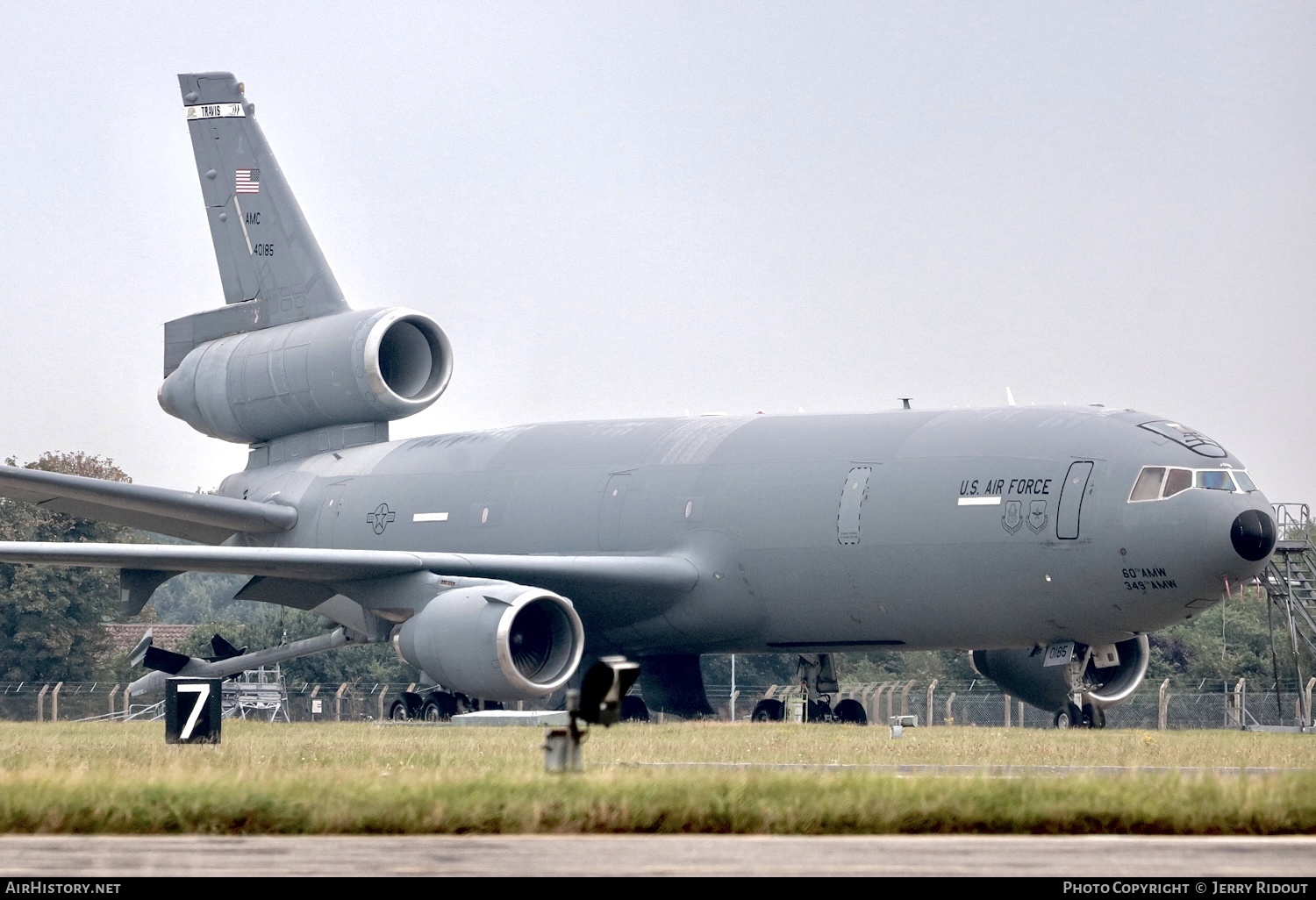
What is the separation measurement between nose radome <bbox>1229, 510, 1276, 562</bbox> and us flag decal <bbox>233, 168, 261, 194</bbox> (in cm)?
1810

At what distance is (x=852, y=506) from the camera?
23625mm

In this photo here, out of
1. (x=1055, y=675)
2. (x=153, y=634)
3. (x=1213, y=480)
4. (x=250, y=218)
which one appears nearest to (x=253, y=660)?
(x=250, y=218)

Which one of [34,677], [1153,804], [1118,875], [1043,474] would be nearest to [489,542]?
[1043,474]

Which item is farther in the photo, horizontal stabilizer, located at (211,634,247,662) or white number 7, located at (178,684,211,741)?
horizontal stabilizer, located at (211,634,247,662)

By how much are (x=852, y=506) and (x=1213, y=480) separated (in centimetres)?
435

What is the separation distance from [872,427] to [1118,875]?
17894mm

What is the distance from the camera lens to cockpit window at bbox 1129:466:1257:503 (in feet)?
70.8

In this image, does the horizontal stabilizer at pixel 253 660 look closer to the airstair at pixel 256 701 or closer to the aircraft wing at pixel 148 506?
the aircraft wing at pixel 148 506

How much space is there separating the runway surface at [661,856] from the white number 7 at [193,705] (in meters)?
9.14

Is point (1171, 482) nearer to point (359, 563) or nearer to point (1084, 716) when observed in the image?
point (1084, 716)

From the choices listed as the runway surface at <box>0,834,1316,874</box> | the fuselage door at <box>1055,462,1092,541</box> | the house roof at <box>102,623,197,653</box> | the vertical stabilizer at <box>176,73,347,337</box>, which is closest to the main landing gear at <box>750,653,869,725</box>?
the fuselage door at <box>1055,462,1092,541</box>

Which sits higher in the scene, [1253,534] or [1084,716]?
[1253,534]

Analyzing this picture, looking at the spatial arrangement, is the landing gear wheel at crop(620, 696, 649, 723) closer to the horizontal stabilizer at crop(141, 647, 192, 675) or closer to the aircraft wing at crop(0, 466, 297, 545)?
the aircraft wing at crop(0, 466, 297, 545)
